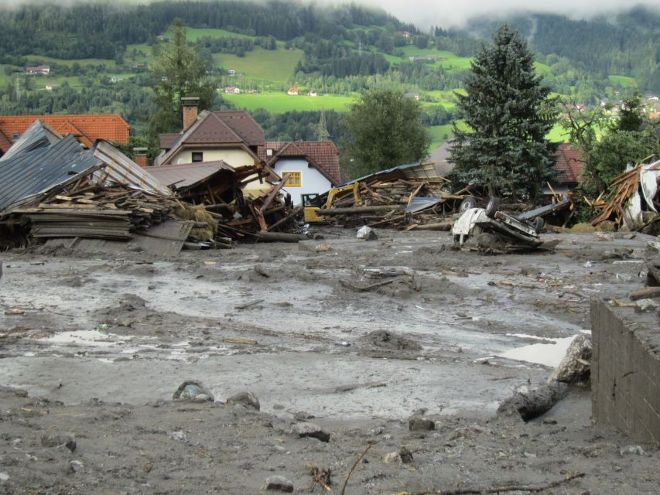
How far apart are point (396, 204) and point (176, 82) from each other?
33.0m

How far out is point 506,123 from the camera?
45.5 meters

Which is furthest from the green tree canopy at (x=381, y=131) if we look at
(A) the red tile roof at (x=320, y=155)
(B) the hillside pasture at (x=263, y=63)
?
(B) the hillside pasture at (x=263, y=63)

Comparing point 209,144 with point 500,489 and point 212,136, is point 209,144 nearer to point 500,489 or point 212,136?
point 212,136

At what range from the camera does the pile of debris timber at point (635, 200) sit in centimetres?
3378

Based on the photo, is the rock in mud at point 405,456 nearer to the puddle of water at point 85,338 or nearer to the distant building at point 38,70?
the puddle of water at point 85,338

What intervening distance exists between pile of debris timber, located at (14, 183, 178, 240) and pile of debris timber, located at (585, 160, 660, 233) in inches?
717

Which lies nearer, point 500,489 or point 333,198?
point 500,489

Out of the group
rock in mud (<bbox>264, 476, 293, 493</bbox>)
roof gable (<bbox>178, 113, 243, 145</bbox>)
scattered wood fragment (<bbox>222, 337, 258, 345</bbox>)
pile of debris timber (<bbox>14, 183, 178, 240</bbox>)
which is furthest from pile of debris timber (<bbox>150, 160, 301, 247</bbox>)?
rock in mud (<bbox>264, 476, 293, 493</bbox>)

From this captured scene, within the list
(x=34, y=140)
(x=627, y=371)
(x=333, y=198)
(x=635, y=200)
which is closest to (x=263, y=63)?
(x=333, y=198)

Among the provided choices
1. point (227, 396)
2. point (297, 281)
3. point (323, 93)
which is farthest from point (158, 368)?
point (323, 93)

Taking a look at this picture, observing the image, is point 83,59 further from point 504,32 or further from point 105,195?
point 105,195

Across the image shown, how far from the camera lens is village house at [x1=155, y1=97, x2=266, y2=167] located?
5338 centimetres

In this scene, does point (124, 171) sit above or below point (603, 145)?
above

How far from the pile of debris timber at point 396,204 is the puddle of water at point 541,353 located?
79.5 ft
